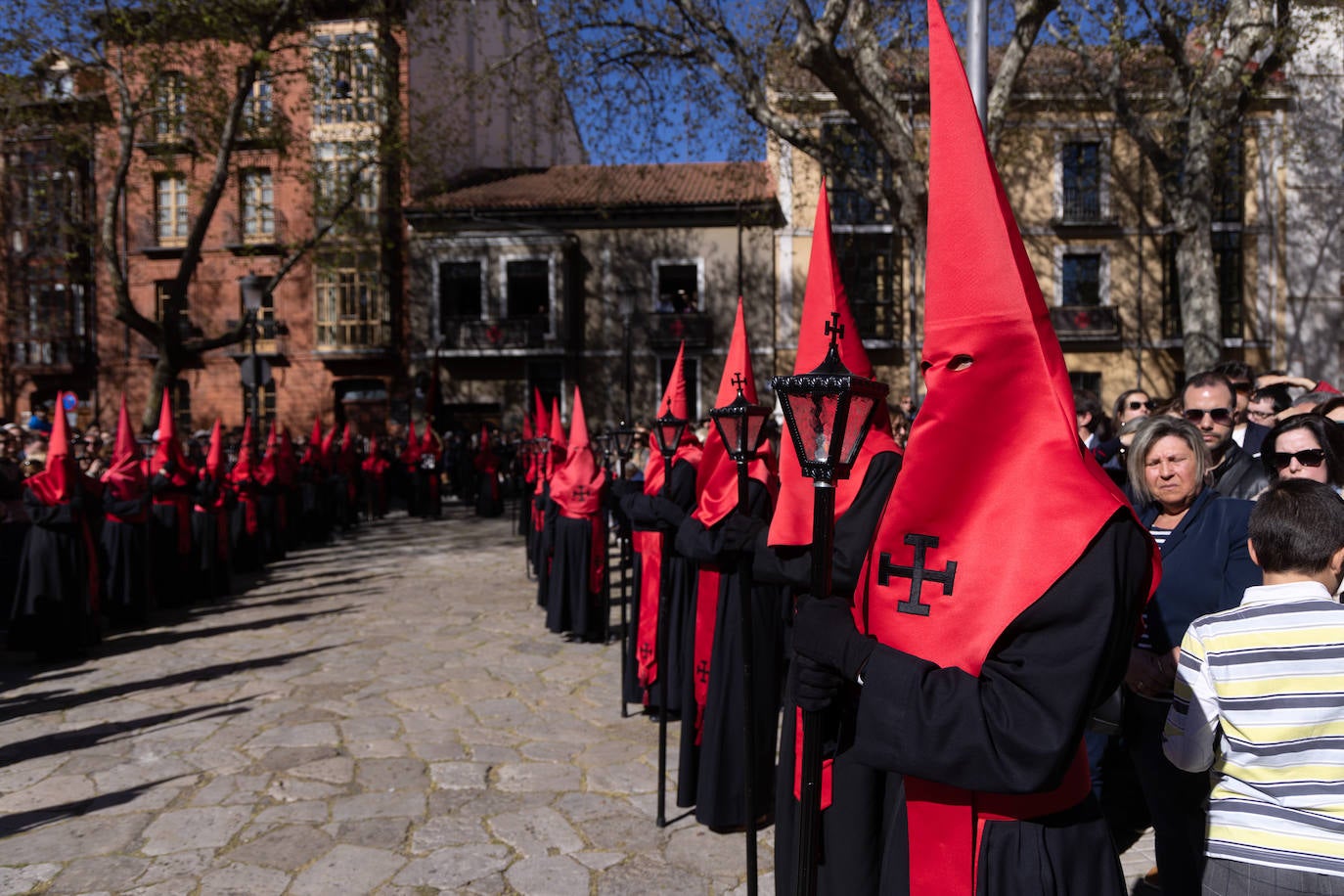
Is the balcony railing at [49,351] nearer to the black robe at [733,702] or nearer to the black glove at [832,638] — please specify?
the black robe at [733,702]

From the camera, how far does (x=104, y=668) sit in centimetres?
773

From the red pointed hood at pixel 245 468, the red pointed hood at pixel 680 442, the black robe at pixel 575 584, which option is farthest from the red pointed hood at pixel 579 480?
the red pointed hood at pixel 245 468

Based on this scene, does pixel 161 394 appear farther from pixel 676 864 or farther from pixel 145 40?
pixel 676 864

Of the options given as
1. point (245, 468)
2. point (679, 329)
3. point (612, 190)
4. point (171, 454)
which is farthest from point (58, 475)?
point (612, 190)

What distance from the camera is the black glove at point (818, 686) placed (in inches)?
Answer: 78.0

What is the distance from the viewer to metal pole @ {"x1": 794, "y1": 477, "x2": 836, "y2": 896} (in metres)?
2.03

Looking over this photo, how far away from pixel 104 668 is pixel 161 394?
10.8 meters

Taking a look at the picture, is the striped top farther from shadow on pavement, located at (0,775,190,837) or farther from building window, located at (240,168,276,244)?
building window, located at (240,168,276,244)

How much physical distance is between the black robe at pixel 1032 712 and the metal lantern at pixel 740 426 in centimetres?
189

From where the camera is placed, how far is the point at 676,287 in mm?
29047

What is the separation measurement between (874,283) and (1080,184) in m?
6.62

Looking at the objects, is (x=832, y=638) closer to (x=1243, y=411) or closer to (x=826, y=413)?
(x=826, y=413)

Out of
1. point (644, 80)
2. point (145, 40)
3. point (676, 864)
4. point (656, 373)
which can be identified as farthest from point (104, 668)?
point (656, 373)

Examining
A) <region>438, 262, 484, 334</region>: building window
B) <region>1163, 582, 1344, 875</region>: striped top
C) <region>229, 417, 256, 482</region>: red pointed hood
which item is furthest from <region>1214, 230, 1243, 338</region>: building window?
<region>1163, 582, 1344, 875</region>: striped top
